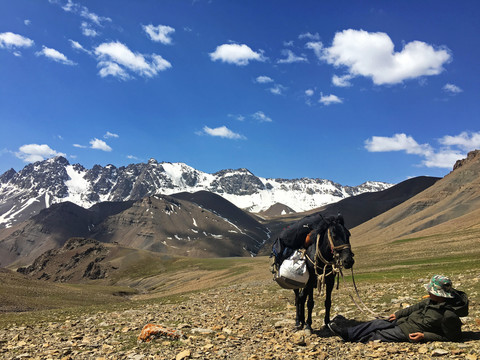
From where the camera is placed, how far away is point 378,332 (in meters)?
10.8

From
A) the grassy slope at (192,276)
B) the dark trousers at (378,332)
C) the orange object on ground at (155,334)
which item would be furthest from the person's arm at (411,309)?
the orange object on ground at (155,334)

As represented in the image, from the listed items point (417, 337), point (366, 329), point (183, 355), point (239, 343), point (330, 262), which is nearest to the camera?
point (183, 355)

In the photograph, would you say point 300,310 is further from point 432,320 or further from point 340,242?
point 432,320

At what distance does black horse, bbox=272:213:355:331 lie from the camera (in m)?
11.9

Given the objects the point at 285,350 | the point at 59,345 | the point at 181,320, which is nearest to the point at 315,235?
the point at 285,350

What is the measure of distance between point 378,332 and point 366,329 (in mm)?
352

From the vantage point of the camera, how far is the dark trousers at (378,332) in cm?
1038

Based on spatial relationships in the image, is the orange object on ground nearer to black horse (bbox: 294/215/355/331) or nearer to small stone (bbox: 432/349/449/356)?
black horse (bbox: 294/215/355/331)

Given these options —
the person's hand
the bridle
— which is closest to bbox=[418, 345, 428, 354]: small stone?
the person's hand

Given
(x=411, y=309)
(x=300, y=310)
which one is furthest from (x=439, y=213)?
(x=411, y=309)

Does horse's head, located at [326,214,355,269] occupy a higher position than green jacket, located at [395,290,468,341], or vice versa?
horse's head, located at [326,214,355,269]

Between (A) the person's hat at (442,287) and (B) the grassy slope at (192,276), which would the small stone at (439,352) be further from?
(B) the grassy slope at (192,276)

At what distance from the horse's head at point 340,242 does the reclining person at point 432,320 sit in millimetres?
2075

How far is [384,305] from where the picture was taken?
Result: 15977mm
